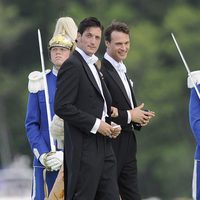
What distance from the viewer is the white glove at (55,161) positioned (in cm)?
1030

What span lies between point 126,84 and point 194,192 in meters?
1.44

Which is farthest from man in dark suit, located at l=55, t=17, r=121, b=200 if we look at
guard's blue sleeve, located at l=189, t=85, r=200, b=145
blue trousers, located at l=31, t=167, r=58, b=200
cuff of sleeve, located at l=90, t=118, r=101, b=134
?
guard's blue sleeve, located at l=189, t=85, r=200, b=145

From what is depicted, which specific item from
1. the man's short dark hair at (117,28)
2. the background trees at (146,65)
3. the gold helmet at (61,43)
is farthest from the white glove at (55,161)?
the background trees at (146,65)

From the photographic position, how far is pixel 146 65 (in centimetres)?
4288

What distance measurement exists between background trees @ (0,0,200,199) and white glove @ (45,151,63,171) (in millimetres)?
25801

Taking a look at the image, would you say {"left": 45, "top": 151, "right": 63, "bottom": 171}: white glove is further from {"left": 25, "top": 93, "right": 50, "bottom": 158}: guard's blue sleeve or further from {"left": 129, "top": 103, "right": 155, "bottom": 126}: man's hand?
{"left": 129, "top": 103, "right": 155, "bottom": 126}: man's hand

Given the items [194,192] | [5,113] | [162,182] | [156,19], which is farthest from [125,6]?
[194,192]

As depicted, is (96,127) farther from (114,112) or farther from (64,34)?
(64,34)

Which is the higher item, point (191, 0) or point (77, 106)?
point (191, 0)

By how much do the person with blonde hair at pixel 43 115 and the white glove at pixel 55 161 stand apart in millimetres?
76

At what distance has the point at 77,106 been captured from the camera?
364 inches

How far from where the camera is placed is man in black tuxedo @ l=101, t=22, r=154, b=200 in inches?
397

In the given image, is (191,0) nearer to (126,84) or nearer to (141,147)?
(141,147)

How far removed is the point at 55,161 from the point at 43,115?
521mm
